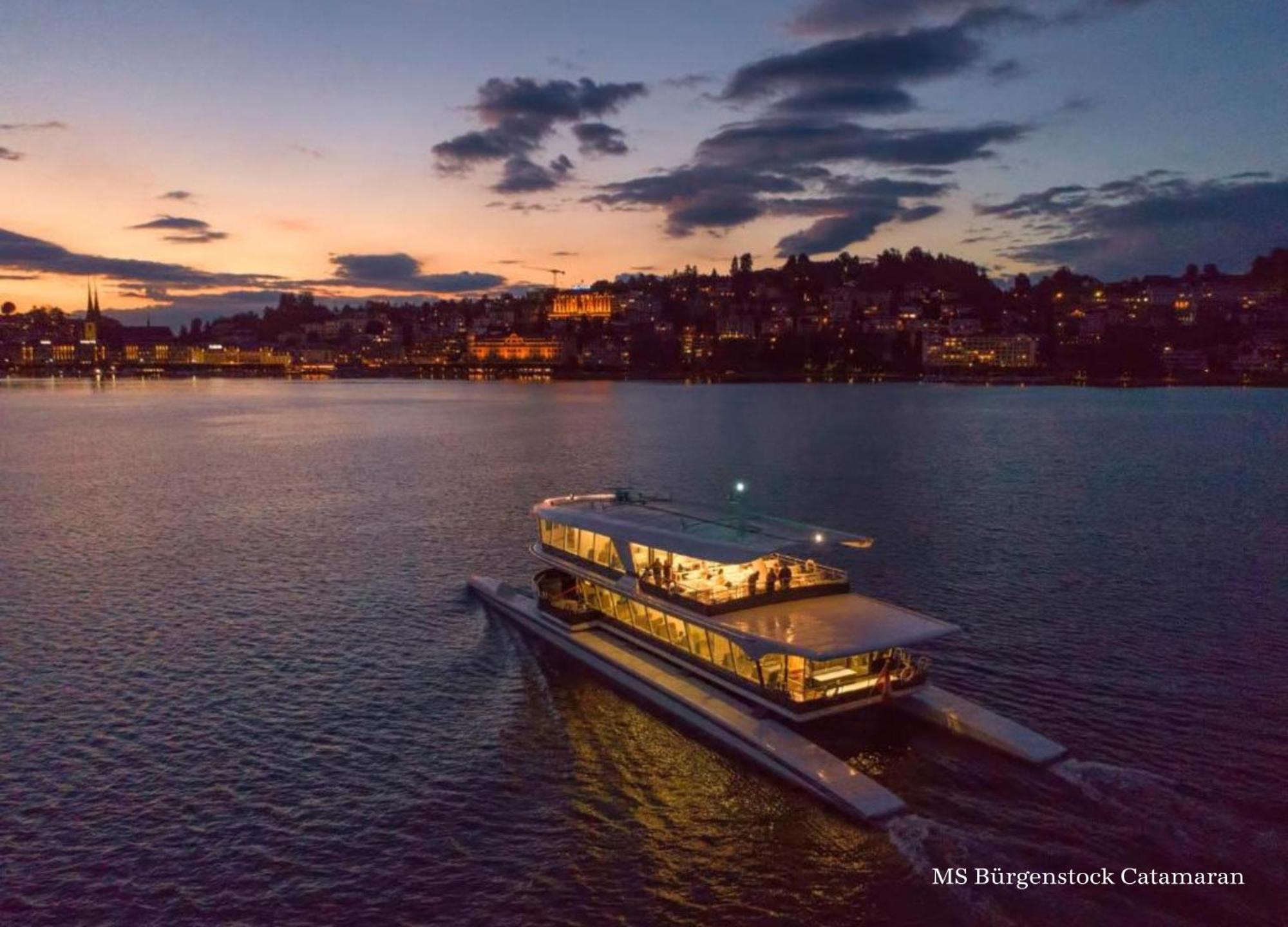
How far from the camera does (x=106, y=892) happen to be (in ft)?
53.3

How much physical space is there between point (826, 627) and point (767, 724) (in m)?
2.76

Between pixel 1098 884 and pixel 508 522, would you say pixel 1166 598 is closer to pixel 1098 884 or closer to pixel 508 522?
pixel 1098 884

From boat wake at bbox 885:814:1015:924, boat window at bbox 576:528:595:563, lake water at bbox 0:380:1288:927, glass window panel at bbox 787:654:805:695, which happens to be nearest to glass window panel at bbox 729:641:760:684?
glass window panel at bbox 787:654:805:695

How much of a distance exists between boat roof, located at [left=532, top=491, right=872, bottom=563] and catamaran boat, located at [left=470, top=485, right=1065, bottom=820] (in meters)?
0.07

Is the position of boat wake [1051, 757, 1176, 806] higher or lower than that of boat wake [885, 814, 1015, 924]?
higher

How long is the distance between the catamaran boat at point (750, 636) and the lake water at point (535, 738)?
75 centimetres

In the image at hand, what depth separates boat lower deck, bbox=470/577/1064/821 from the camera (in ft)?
59.0

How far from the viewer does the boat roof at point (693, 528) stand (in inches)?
935

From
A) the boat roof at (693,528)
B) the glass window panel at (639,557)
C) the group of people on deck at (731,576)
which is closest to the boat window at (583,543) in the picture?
the boat roof at (693,528)

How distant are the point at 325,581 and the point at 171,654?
9139mm

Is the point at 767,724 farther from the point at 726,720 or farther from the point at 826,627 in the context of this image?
the point at 826,627

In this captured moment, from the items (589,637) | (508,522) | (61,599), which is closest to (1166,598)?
(589,637)

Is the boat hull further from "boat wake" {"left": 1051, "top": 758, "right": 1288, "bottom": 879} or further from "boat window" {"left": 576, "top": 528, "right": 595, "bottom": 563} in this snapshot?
"boat wake" {"left": 1051, "top": 758, "right": 1288, "bottom": 879}

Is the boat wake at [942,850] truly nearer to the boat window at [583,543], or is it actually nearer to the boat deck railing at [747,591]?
the boat deck railing at [747,591]
